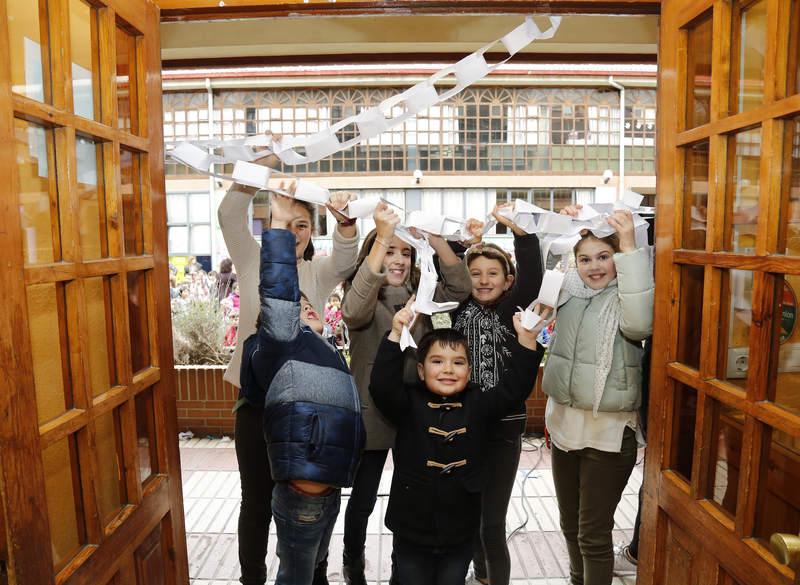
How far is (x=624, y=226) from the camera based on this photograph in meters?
A: 1.55

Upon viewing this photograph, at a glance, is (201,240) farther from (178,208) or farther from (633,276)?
(633,276)

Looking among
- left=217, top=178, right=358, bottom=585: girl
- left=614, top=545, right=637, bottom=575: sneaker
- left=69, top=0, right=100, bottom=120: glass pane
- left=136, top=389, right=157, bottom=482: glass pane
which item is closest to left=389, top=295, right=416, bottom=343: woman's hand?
left=217, top=178, right=358, bottom=585: girl

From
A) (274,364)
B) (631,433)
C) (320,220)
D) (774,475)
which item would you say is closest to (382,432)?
(274,364)

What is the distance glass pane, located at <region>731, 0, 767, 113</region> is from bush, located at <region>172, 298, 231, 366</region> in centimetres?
374

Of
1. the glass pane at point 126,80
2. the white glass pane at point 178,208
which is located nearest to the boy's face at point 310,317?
the glass pane at point 126,80

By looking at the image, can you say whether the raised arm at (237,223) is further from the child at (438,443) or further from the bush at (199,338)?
the bush at (199,338)

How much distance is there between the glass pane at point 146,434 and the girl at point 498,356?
105 cm

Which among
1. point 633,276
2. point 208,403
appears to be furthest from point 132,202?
point 208,403

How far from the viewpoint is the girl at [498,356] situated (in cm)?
192

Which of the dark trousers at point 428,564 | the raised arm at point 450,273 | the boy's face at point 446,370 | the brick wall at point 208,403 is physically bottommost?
the brick wall at point 208,403

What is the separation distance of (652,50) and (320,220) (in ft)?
35.5

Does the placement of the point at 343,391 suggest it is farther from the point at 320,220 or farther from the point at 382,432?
the point at 320,220

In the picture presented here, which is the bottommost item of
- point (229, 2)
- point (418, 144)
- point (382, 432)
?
point (382, 432)

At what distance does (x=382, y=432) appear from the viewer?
189 cm
